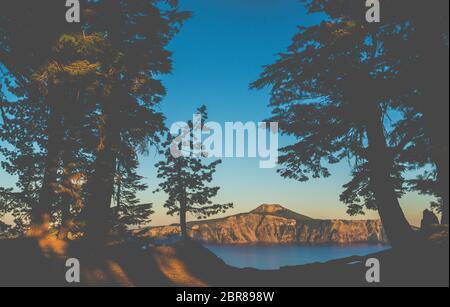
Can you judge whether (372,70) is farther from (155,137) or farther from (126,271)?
(126,271)

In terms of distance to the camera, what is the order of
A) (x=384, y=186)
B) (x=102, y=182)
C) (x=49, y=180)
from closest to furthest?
(x=384, y=186), (x=49, y=180), (x=102, y=182)

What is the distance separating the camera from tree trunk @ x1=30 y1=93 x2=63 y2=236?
42.5 ft

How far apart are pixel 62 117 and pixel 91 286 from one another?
7798mm

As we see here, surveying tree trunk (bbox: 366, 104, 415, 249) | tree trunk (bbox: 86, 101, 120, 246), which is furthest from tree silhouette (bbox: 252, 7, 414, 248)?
tree trunk (bbox: 86, 101, 120, 246)

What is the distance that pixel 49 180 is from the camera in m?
13.2

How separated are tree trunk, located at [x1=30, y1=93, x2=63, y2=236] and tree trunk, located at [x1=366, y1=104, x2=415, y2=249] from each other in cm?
1285

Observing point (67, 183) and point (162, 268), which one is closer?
point (162, 268)

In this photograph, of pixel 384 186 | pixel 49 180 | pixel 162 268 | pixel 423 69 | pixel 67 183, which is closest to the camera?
pixel 423 69

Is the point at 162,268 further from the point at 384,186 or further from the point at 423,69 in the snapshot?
the point at 423,69

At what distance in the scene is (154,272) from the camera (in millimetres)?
11359

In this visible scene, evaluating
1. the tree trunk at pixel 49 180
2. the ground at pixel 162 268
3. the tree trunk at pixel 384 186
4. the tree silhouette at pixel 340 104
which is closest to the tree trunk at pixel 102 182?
the tree trunk at pixel 49 180

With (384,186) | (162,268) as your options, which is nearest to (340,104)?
(384,186)

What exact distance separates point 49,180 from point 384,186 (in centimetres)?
1336
